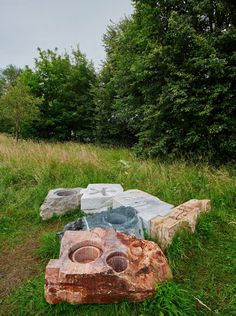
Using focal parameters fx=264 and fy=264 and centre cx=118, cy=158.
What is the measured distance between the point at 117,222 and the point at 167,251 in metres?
0.72

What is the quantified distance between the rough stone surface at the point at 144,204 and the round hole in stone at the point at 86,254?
32.8 inches

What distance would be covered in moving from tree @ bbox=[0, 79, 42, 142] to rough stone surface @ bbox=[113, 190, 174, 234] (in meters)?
8.47

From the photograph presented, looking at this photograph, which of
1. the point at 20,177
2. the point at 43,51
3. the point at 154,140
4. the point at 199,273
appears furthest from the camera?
the point at 43,51

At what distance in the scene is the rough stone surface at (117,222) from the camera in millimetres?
3057

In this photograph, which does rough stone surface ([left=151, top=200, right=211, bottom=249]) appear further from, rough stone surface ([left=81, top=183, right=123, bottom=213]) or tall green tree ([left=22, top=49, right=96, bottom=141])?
tall green tree ([left=22, top=49, right=96, bottom=141])

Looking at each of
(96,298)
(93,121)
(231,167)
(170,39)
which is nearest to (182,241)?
(96,298)

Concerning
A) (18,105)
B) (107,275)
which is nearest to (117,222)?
(107,275)

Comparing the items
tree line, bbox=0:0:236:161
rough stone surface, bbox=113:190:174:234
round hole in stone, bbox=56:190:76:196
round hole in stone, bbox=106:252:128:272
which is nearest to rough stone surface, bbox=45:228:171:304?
round hole in stone, bbox=106:252:128:272

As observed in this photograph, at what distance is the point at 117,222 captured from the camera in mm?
3270

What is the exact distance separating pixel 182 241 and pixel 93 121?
37.5 feet

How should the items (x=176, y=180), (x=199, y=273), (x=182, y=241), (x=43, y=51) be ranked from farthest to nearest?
(x=43, y=51) < (x=176, y=180) < (x=182, y=241) < (x=199, y=273)

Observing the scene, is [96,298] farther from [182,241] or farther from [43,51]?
[43,51]

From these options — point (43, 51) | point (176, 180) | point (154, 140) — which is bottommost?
point (176, 180)

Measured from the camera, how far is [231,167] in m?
5.71
